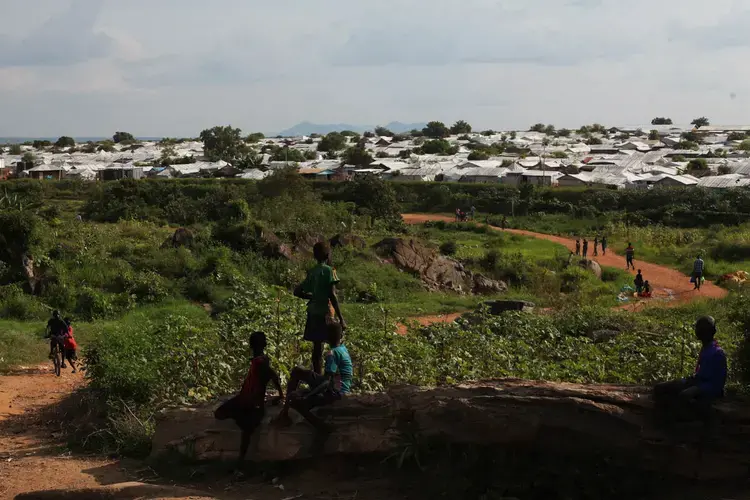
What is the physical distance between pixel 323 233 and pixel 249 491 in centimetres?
1747

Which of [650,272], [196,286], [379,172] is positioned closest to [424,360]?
[196,286]

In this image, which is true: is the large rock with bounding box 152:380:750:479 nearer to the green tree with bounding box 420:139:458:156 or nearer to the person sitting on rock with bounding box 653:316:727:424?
the person sitting on rock with bounding box 653:316:727:424

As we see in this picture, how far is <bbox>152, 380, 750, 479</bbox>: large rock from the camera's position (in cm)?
552

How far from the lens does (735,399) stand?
575cm

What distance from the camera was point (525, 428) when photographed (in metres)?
5.70

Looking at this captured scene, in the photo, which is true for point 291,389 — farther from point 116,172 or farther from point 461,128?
point 461,128

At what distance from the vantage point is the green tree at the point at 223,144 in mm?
68375

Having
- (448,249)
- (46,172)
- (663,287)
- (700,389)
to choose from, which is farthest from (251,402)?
(46,172)

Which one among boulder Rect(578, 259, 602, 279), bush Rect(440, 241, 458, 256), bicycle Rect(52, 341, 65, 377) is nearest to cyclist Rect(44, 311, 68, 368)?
bicycle Rect(52, 341, 65, 377)

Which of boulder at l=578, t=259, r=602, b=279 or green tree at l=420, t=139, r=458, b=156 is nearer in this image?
boulder at l=578, t=259, r=602, b=279

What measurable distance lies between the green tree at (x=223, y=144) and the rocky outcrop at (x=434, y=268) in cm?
4615

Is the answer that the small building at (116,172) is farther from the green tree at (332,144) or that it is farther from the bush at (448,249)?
the bush at (448,249)

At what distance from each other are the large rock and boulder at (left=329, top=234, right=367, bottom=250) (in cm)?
1473

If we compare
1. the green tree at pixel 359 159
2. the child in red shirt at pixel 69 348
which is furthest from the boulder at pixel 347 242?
the green tree at pixel 359 159
